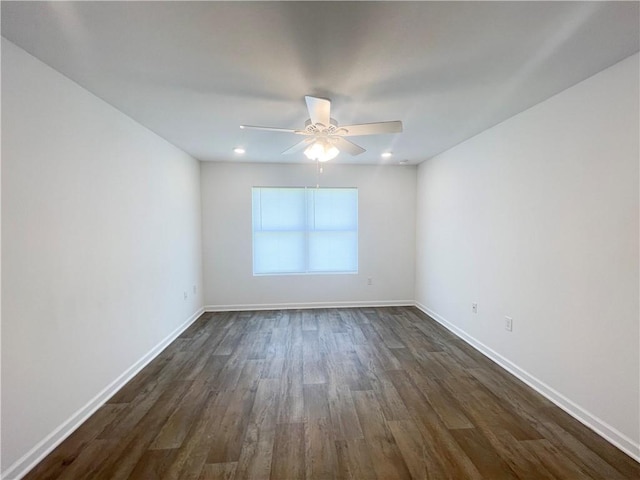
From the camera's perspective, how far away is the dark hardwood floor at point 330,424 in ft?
5.57

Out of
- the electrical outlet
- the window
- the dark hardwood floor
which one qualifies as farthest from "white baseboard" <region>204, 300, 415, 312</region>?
the electrical outlet

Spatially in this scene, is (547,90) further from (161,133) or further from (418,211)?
(161,133)

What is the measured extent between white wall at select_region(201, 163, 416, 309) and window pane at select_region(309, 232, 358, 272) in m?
0.14

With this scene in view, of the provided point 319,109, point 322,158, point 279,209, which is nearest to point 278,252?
point 279,209

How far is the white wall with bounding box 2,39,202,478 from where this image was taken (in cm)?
162

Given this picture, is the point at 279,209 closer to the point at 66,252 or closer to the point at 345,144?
the point at 345,144

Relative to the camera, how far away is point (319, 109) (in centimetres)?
213

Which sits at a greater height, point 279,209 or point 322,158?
point 322,158

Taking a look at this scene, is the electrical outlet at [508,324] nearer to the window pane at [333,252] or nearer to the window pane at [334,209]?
the window pane at [333,252]

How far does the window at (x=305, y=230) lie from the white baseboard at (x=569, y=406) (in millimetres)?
2397

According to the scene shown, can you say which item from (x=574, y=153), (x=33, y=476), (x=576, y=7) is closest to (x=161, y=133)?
(x=33, y=476)

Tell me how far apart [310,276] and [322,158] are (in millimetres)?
2595

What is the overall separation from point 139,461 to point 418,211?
462 centimetres

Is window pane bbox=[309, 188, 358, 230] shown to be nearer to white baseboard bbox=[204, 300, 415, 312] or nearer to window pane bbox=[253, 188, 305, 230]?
window pane bbox=[253, 188, 305, 230]
